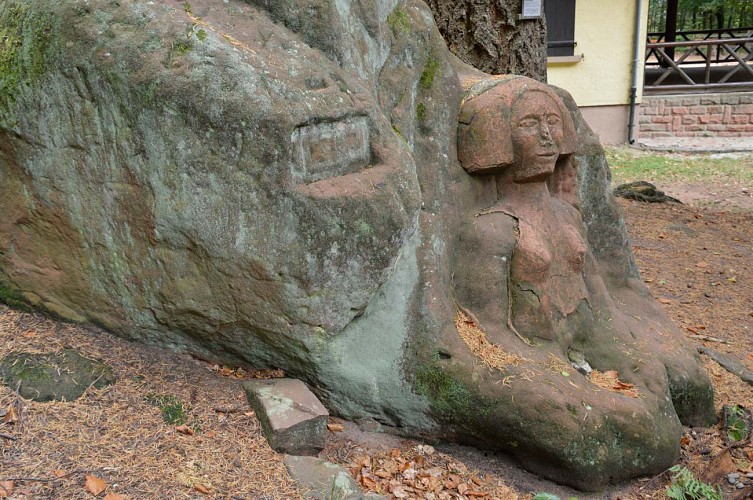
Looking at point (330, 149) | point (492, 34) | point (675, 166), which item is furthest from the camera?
point (675, 166)

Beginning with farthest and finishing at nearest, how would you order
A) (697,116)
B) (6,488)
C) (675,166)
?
(697,116) → (675,166) → (6,488)

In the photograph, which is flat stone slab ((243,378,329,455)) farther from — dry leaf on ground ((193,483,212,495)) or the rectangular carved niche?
the rectangular carved niche

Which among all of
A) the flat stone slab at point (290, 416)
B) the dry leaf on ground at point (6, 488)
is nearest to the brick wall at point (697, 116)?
the flat stone slab at point (290, 416)

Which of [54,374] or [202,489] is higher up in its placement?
[54,374]

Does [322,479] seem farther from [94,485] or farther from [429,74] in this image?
[429,74]

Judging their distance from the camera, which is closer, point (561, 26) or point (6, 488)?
point (6, 488)

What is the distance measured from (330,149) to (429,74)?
109cm

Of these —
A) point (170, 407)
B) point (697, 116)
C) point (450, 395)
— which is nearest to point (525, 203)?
point (450, 395)

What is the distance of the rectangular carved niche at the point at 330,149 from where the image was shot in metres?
3.25

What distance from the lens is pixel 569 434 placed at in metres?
3.60

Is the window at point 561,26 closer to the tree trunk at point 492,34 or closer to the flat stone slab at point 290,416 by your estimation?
the tree trunk at point 492,34

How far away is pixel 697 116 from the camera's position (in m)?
14.7

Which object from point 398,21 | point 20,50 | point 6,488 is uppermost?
point 20,50

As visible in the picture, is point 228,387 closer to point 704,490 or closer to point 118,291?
point 118,291
